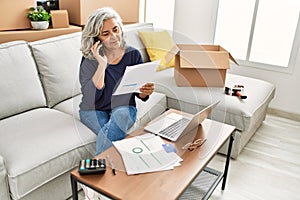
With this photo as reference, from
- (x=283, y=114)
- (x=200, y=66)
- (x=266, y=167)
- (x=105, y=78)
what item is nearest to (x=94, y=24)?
(x=105, y=78)

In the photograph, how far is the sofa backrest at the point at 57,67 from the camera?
1.97 m

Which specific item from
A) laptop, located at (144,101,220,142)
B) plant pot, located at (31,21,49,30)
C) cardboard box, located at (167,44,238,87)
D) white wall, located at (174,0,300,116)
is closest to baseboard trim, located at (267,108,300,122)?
white wall, located at (174,0,300,116)

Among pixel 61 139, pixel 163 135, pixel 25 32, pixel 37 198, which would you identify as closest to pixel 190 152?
pixel 163 135

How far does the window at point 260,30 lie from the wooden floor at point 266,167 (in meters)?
0.70

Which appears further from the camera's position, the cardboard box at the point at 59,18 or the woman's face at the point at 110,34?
the cardboard box at the point at 59,18

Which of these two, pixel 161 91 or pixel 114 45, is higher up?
pixel 114 45

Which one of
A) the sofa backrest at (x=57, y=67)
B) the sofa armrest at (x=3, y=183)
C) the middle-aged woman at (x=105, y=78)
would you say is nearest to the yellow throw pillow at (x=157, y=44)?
the sofa backrest at (x=57, y=67)

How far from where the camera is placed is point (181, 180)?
128cm

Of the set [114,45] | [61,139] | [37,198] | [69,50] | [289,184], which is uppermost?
[114,45]

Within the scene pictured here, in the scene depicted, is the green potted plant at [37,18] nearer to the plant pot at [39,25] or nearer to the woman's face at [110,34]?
the plant pot at [39,25]

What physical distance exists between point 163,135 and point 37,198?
718 millimetres

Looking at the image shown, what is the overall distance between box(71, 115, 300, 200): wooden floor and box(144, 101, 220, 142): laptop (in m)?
0.50

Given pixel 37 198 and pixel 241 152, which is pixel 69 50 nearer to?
pixel 37 198

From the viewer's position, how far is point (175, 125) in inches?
67.6
